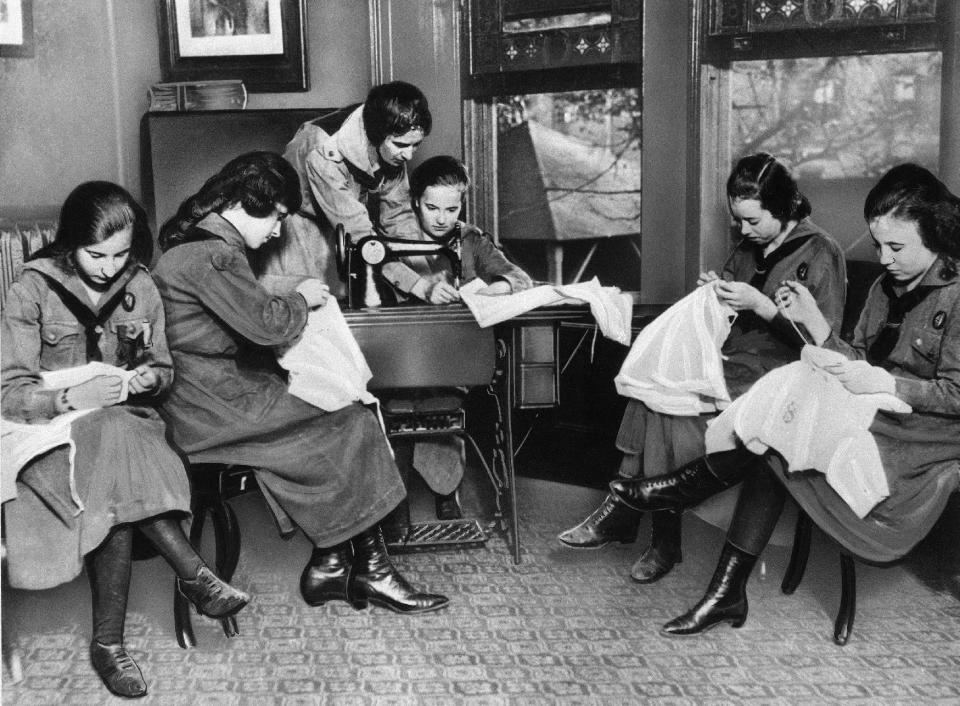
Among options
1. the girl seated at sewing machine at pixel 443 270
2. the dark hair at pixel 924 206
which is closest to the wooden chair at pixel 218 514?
the girl seated at sewing machine at pixel 443 270

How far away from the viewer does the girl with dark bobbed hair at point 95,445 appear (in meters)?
2.10

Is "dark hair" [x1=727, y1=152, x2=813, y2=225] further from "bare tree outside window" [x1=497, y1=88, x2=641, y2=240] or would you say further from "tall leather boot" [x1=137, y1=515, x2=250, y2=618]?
"tall leather boot" [x1=137, y1=515, x2=250, y2=618]

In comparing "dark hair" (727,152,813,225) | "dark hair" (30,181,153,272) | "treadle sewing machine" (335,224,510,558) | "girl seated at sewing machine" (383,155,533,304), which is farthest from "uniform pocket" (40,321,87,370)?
"dark hair" (727,152,813,225)

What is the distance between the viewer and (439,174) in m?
3.08

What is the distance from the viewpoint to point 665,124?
3424mm

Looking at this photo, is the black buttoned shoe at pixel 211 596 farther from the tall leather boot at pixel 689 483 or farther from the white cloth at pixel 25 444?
the tall leather boot at pixel 689 483

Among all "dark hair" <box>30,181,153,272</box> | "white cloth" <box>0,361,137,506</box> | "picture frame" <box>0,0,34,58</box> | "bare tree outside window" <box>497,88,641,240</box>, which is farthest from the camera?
"bare tree outside window" <box>497,88,641,240</box>

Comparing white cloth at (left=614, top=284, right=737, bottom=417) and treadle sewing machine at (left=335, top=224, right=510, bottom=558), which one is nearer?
white cloth at (left=614, top=284, right=737, bottom=417)

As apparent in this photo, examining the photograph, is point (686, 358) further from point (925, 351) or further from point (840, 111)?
point (840, 111)

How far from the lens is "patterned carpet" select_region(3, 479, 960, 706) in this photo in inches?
85.1

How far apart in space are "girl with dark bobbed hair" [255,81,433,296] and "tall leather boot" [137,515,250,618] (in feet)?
3.24

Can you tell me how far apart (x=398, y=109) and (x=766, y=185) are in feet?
3.75

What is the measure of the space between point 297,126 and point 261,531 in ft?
4.84

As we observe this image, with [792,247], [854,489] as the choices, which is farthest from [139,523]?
[792,247]
